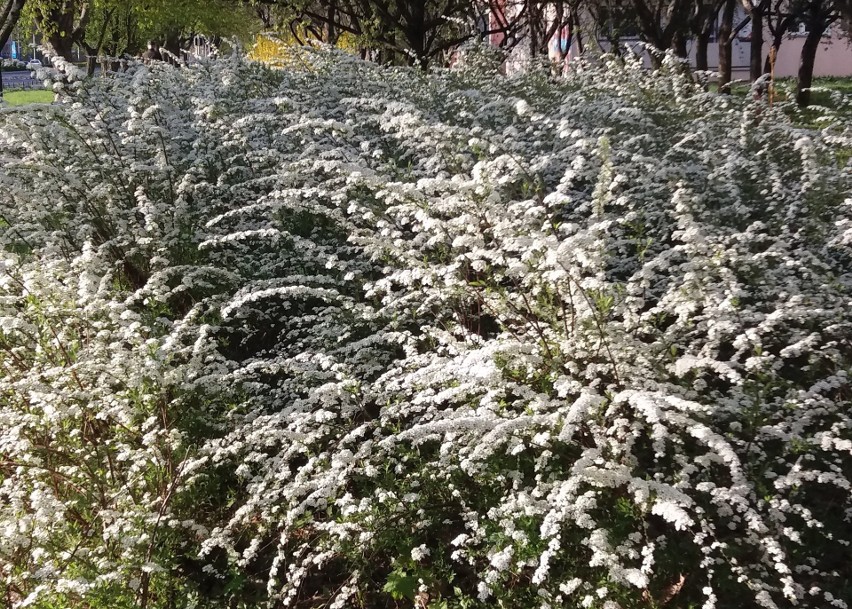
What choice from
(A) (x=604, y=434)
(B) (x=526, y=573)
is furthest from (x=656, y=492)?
(B) (x=526, y=573)

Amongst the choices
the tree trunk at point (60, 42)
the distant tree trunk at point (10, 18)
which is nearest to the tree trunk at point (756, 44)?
the distant tree trunk at point (10, 18)

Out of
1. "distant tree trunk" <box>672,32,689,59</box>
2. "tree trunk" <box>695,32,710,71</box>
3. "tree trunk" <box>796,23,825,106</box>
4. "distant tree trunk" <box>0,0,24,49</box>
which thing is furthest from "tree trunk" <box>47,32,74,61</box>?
"tree trunk" <box>796,23,825,106</box>

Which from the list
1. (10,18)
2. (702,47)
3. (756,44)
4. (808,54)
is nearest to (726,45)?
(702,47)

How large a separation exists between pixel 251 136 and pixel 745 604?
466 cm

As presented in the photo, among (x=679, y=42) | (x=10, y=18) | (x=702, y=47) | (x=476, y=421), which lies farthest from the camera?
(x=702, y=47)

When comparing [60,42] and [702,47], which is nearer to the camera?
[702,47]

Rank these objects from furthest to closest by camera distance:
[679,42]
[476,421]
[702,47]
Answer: [702,47] → [679,42] → [476,421]

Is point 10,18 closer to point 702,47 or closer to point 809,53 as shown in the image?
point 702,47

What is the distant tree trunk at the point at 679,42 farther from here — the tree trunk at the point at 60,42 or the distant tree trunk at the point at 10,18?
the tree trunk at the point at 60,42

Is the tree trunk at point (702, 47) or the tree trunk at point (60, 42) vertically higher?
the tree trunk at point (60, 42)

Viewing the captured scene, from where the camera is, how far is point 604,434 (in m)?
2.75

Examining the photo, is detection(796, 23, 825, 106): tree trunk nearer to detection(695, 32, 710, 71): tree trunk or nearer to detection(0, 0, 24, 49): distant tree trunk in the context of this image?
detection(695, 32, 710, 71): tree trunk

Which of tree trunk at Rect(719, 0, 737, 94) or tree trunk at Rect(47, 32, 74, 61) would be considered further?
tree trunk at Rect(47, 32, 74, 61)

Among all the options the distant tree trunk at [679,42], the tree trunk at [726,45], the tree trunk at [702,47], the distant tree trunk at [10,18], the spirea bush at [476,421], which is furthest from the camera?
the tree trunk at [702,47]
